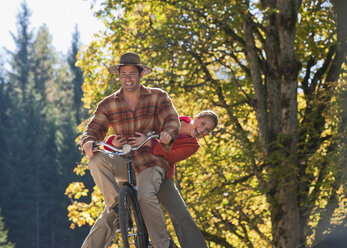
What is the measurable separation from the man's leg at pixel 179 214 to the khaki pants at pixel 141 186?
9.9 inches

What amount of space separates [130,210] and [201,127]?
1.24m

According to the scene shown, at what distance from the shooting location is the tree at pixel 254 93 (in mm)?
12547

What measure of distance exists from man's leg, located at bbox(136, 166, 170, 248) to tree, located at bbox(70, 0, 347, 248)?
6.69 meters

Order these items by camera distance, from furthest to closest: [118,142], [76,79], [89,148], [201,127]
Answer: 1. [76,79]
2. [201,127]
3. [118,142]
4. [89,148]

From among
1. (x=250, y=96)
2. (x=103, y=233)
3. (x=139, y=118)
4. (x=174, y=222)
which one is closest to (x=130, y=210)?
(x=103, y=233)

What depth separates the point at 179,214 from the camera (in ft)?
18.4

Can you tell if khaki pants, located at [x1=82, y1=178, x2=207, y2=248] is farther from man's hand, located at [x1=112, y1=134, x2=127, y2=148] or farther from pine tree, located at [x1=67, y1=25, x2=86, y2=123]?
pine tree, located at [x1=67, y1=25, x2=86, y2=123]

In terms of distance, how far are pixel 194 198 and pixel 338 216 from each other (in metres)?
4.20

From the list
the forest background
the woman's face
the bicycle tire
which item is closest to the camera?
the bicycle tire

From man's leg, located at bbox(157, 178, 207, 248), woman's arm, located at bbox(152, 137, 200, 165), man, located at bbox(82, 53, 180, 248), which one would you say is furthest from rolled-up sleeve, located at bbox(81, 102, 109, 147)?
man's leg, located at bbox(157, 178, 207, 248)

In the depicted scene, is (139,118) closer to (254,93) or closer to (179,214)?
(179,214)

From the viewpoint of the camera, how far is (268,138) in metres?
13.7

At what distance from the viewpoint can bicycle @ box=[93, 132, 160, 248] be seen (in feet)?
15.9

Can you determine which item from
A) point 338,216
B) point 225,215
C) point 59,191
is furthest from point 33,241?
point 338,216
